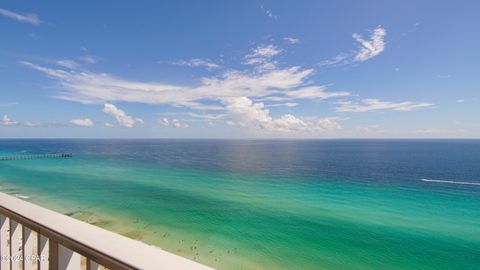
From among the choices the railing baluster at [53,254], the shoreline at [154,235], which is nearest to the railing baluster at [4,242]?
the railing baluster at [53,254]

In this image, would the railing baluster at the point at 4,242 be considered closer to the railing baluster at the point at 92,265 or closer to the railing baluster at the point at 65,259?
the railing baluster at the point at 65,259

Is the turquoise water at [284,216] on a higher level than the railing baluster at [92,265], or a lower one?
lower

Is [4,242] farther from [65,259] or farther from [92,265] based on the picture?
[92,265]

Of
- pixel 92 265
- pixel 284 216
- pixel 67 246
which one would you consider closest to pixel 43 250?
pixel 67 246

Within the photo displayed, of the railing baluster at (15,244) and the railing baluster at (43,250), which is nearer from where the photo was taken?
the railing baluster at (43,250)

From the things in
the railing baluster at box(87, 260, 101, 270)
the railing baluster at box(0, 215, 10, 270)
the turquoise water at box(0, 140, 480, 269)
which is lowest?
the turquoise water at box(0, 140, 480, 269)

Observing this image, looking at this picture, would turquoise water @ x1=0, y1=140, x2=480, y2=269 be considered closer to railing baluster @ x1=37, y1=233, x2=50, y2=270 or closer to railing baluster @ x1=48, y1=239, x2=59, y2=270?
railing baluster @ x1=37, y1=233, x2=50, y2=270

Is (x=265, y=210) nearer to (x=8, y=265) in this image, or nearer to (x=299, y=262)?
(x=299, y=262)

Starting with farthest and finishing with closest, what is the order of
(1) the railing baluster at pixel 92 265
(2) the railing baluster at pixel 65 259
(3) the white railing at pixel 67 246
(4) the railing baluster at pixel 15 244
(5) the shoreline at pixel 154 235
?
(5) the shoreline at pixel 154 235
(4) the railing baluster at pixel 15 244
(2) the railing baluster at pixel 65 259
(1) the railing baluster at pixel 92 265
(3) the white railing at pixel 67 246

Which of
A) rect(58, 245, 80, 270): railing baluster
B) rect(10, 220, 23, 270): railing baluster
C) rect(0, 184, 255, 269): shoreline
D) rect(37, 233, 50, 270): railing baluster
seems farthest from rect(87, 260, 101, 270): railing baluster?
rect(0, 184, 255, 269): shoreline
